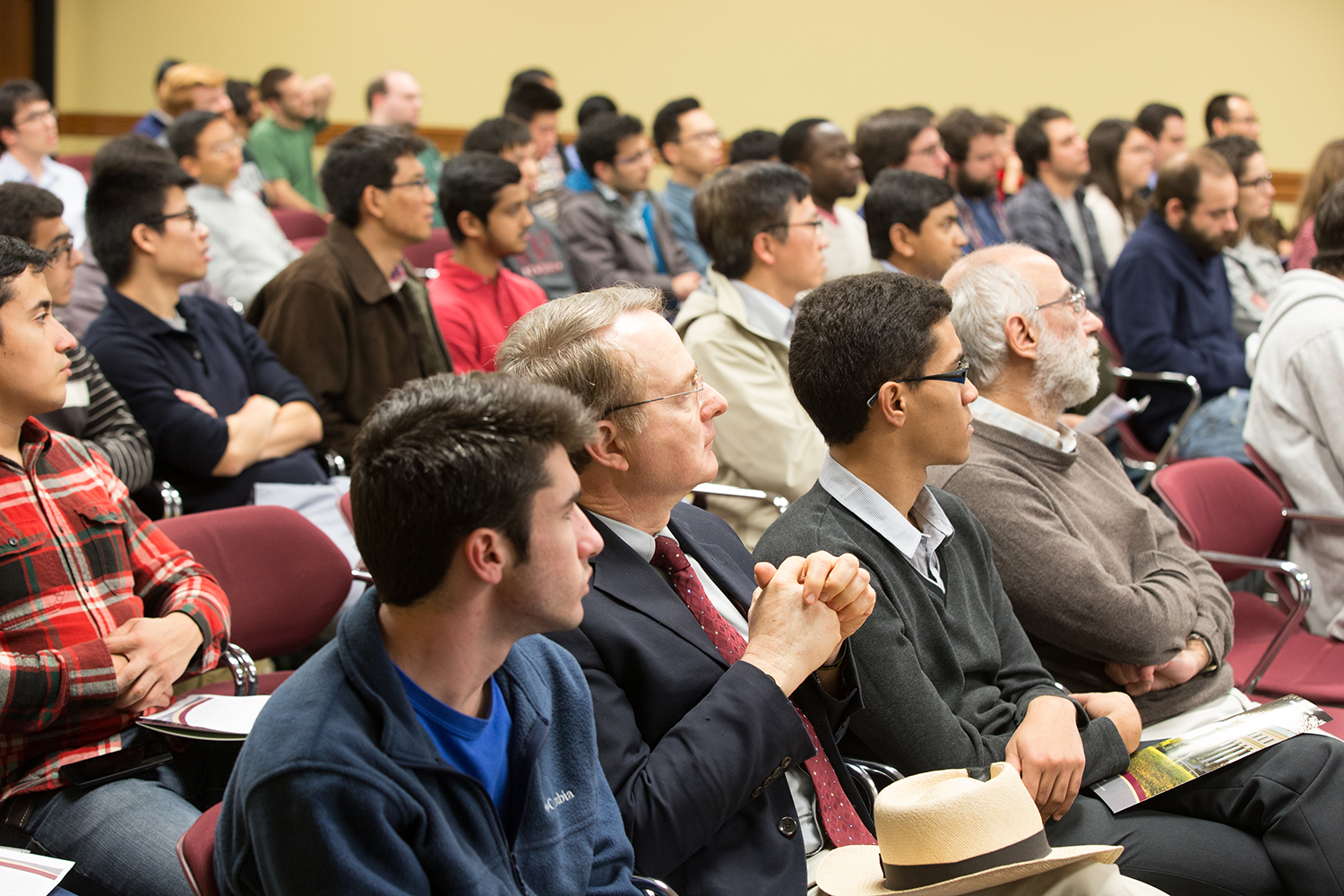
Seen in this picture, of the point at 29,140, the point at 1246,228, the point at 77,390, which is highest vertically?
the point at 1246,228

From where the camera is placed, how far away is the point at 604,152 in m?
5.43

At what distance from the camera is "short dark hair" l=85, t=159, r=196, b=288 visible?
9.29ft

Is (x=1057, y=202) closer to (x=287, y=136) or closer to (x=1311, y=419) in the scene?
(x=1311, y=419)

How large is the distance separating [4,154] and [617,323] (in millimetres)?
4732

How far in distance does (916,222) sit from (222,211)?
8.90 ft

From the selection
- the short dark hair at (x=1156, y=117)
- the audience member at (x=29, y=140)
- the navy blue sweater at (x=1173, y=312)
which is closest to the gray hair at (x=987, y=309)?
the navy blue sweater at (x=1173, y=312)

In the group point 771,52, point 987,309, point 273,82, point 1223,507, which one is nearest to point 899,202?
point 1223,507

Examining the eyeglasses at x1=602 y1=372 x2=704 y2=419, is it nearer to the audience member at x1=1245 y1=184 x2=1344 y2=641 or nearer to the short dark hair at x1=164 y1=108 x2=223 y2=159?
the audience member at x1=1245 y1=184 x2=1344 y2=641

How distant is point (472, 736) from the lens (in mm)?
1121

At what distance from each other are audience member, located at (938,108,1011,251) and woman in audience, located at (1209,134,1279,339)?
1.03 metres

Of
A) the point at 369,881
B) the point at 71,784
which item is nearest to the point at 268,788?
the point at 369,881

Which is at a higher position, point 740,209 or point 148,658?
point 740,209

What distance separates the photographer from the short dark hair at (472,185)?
3.64 meters

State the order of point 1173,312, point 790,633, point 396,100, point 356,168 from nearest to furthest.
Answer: point 790,633, point 356,168, point 1173,312, point 396,100
